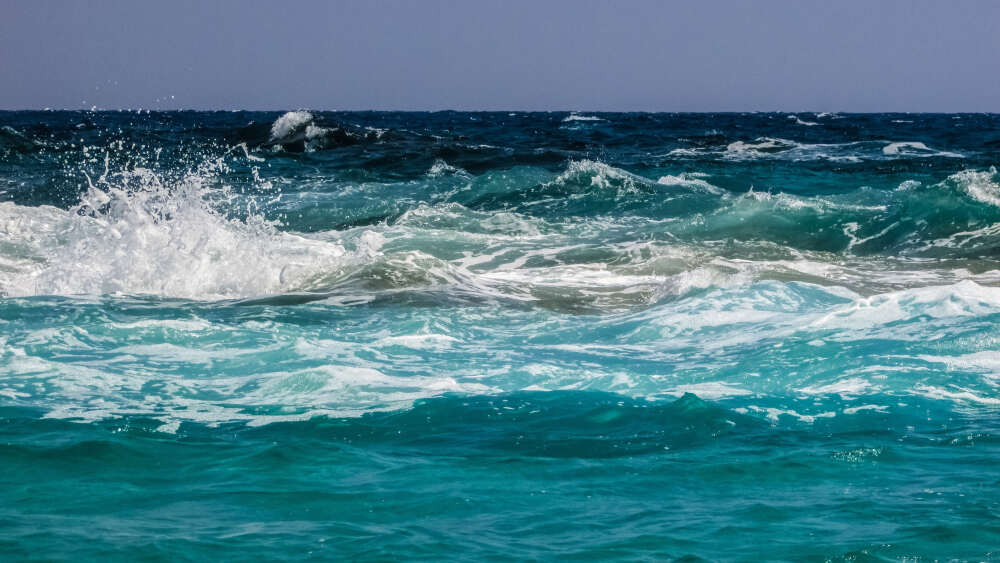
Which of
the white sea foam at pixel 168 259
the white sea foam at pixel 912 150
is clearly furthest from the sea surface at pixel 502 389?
the white sea foam at pixel 912 150

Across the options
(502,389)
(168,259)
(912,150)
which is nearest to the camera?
(502,389)

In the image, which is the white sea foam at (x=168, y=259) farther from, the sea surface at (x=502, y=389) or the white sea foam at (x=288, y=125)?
the white sea foam at (x=288, y=125)

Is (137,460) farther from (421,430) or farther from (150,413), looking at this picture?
(421,430)

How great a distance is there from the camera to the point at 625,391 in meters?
6.24

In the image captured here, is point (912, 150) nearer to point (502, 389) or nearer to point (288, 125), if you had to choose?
point (288, 125)

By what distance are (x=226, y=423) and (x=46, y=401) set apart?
3.75 ft

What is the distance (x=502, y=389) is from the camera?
20.8 feet

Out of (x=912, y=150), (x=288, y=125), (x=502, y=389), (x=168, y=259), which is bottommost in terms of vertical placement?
(x=502, y=389)

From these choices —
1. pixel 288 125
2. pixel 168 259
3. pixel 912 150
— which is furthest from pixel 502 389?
pixel 912 150

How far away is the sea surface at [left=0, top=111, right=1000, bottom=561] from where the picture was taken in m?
3.96

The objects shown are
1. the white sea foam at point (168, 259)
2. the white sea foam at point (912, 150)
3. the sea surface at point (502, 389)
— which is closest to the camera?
the sea surface at point (502, 389)

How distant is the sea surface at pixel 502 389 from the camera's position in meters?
3.96

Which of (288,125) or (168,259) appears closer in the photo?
(168,259)

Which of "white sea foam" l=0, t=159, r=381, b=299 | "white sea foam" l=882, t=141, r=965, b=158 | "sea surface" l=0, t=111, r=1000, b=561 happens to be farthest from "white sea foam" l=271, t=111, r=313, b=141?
"white sea foam" l=0, t=159, r=381, b=299
